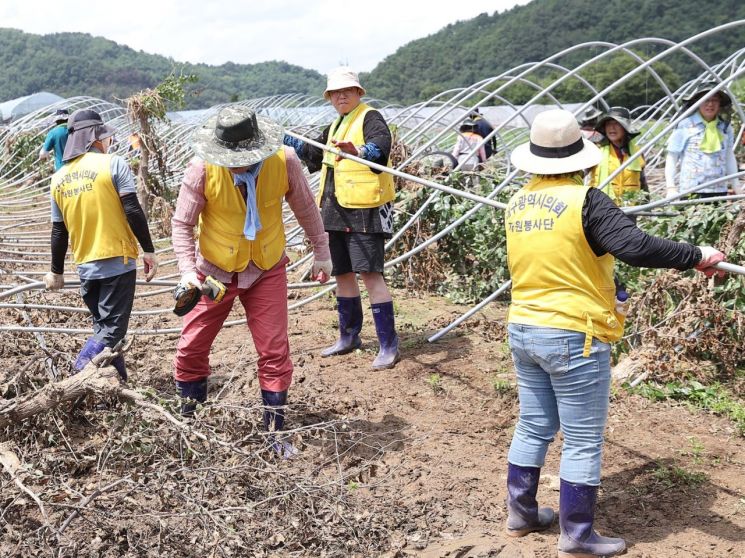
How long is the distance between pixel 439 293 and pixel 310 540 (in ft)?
12.0

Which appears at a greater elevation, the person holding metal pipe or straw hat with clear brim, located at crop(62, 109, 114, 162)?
straw hat with clear brim, located at crop(62, 109, 114, 162)

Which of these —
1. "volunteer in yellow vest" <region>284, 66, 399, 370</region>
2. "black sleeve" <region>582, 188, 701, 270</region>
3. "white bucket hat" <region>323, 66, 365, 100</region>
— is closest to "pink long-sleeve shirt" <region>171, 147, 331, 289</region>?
"volunteer in yellow vest" <region>284, 66, 399, 370</region>

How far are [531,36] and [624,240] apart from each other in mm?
46753

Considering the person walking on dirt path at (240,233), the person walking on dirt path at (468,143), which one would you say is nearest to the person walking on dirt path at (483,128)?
the person walking on dirt path at (468,143)

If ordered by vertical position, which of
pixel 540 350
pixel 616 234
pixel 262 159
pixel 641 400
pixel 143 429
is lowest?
pixel 641 400

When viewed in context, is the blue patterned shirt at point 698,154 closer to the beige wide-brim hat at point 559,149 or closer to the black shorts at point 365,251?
the black shorts at point 365,251

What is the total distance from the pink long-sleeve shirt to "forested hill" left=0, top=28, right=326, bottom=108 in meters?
59.2

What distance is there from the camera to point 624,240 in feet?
7.88

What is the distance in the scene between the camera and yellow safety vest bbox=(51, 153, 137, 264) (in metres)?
3.71

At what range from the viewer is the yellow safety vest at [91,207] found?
3.71 metres

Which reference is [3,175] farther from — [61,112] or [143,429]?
[143,429]

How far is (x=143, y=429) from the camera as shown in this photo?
2893mm

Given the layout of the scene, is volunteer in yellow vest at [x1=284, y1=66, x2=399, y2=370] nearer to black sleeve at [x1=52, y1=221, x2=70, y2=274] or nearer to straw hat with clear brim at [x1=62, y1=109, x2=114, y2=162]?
straw hat with clear brim at [x1=62, y1=109, x2=114, y2=162]

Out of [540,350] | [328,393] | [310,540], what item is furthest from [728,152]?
[310,540]
